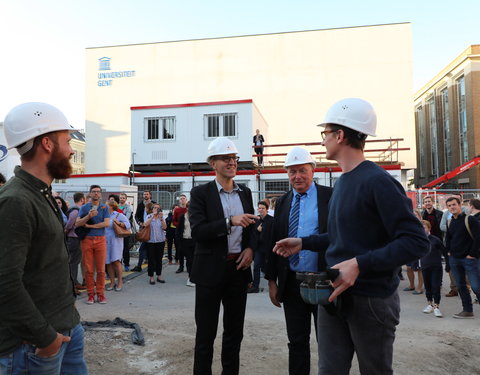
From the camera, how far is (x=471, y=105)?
32.8 meters

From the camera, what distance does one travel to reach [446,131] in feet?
127

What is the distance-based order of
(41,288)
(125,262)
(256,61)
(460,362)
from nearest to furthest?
(41,288), (460,362), (125,262), (256,61)

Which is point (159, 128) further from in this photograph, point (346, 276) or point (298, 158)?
point (346, 276)

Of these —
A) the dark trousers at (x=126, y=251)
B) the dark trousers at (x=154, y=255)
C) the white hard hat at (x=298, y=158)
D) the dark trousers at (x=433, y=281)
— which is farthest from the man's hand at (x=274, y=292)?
the dark trousers at (x=126, y=251)

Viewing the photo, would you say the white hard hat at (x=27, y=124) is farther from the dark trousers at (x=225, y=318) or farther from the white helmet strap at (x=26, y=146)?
the dark trousers at (x=225, y=318)

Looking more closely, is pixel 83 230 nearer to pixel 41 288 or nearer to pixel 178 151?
pixel 41 288

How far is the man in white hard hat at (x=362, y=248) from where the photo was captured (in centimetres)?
196

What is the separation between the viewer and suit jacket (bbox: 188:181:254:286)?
3.38 meters

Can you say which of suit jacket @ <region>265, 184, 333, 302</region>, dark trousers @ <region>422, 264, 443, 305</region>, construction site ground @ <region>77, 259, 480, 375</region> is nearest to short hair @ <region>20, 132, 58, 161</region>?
suit jacket @ <region>265, 184, 333, 302</region>

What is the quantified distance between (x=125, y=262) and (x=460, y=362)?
9081 millimetres

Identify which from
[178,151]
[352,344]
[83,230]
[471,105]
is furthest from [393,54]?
[352,344]

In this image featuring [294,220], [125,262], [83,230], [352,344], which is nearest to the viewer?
[352,344]

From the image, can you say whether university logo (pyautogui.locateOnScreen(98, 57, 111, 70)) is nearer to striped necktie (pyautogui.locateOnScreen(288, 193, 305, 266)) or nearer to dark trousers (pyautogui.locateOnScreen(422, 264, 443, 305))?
dark trousers (pyautogui.locateOnScreen(422, 264, 443, 305))

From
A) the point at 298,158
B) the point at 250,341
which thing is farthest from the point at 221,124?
the point at 298,158
